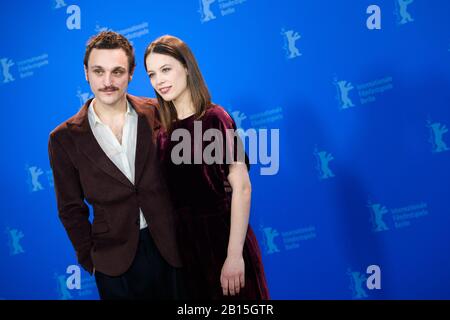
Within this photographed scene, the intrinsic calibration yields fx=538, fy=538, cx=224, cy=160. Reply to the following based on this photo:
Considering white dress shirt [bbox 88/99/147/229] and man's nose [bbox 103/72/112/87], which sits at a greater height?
man's nose [bbox 103/72/112/87]

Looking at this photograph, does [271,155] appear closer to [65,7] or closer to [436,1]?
[436,1]

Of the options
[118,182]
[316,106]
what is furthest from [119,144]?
[316,106]

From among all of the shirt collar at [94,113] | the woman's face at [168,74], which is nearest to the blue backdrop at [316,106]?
the shirt collar at [94,113]

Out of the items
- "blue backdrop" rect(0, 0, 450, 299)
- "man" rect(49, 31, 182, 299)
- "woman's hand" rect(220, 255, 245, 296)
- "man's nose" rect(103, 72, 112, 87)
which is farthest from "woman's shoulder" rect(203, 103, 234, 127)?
"blue backdrop" rect(0, 0, 450, 299)

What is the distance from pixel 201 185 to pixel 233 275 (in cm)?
37

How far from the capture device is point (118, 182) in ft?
6.99

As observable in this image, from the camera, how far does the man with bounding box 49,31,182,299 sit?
7.06 ft

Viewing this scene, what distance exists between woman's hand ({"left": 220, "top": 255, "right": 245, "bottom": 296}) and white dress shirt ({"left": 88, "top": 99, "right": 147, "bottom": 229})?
15.1 inches

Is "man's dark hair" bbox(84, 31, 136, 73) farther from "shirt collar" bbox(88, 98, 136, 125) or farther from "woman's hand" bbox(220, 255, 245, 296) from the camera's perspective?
"woman's hand" bbox(220, 255, 245, 296)

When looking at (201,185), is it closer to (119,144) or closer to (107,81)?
(119,144)

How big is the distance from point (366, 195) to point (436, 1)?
1.14 metres

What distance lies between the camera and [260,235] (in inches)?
124
